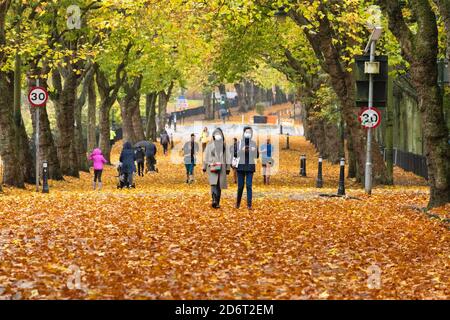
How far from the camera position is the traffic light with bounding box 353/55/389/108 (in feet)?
82.6

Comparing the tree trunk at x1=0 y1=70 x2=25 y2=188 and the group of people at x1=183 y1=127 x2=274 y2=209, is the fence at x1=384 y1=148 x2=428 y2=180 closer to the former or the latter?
the tree trunk at x1=0 y1=70 x2=25 y2=188

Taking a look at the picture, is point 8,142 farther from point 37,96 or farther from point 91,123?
point 91,123

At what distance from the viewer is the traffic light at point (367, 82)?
25172mm

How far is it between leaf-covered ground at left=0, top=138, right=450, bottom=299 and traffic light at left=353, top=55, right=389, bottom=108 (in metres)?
3.02

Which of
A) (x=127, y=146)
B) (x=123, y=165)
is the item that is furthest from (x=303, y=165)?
(x=127, y=146)

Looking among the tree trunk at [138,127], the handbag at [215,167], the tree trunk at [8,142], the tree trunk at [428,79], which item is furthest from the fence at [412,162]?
the handbag at [215,167]

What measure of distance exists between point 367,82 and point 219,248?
40.4 ft

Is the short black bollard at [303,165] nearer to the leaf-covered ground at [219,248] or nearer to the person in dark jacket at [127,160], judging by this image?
the person in dark jacket at [127,160]

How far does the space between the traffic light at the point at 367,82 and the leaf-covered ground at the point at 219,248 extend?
3016mm

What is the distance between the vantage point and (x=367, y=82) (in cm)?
2572

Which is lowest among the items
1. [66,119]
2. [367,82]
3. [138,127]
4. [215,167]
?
[215,167]

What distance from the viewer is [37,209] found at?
2027 centimetres

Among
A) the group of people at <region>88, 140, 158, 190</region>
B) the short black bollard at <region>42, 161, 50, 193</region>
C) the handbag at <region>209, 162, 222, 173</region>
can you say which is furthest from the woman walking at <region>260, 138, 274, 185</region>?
the handbag at <region>209, 162, 222, 173</region>

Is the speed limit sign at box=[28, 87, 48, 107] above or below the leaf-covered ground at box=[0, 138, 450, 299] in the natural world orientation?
above
